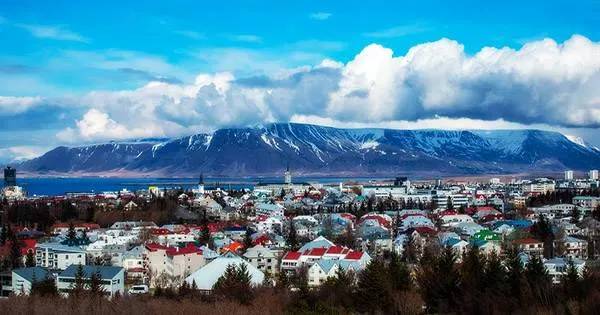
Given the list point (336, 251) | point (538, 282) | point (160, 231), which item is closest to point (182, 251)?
point (336, 251)

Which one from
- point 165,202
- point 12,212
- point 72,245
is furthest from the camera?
point 165,202

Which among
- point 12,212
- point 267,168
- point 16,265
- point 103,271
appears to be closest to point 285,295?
point 103,271

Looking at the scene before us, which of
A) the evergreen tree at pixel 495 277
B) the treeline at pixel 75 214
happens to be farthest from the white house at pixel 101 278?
the treeline at pixel 75 214

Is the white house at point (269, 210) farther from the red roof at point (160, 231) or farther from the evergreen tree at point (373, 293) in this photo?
the evergreen tree at point (373, 293)

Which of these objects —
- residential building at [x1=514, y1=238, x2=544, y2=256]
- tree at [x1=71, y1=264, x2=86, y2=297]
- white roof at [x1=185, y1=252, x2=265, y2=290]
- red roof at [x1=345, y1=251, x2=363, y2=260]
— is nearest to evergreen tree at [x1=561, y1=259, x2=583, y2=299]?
white roof at [x1=185, y1=252, x2=265, y2=290]

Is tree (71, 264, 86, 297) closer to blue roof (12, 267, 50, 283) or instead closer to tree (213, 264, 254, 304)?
blue roof (12, 267, 50, 283)

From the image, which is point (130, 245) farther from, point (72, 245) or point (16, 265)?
point (16, 265)
